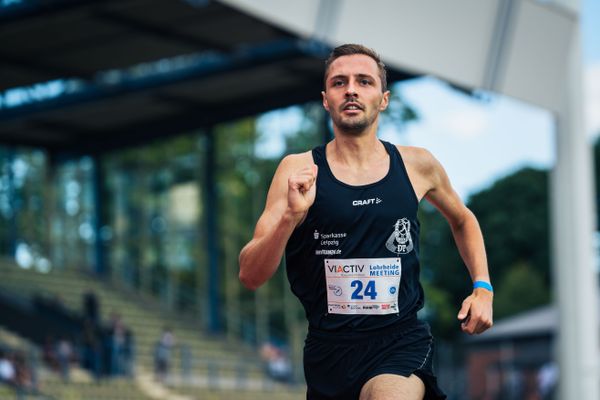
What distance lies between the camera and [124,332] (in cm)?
2983

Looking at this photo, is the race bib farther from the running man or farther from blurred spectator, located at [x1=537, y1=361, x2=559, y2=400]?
blurred spectator, located at [x1=537, y1=361, x2=559, y2=400]

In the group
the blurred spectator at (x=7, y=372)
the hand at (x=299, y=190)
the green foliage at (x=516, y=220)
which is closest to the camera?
the hand at (x=299, y=190)

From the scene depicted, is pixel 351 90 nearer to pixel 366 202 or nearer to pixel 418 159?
pixel 366 202

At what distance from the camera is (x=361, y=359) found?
495cm

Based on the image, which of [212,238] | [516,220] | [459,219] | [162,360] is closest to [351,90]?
[459,219]

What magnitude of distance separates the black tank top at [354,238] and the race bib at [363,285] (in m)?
0.01

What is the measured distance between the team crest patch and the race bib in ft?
0.17

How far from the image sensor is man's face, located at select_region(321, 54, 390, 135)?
15.8 ft

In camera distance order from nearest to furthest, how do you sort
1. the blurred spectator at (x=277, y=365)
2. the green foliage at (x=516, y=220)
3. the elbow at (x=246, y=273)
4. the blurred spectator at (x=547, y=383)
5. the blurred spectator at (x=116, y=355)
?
the elbow at (x=246, y=273), the blurred spectator at (x=116, y=355), the blurred spectator at (x=547, y=383), the blurred spectator at (x=277, y=365), the green foliage at (x=516, y=220)

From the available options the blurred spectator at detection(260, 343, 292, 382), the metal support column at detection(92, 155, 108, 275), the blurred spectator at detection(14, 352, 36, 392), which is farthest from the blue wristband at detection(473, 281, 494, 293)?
the metal support column at detection(92, 155, 108, 275)

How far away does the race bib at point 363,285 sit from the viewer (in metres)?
4.94

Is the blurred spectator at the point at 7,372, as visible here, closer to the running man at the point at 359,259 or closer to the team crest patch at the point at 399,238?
Answer: the running man at the point at 359,259

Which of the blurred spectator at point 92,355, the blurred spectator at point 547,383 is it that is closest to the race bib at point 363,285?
the blurred spectator at point 92,355

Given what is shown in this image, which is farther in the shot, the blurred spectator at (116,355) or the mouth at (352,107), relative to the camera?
the blurred spectator at (116,355)
